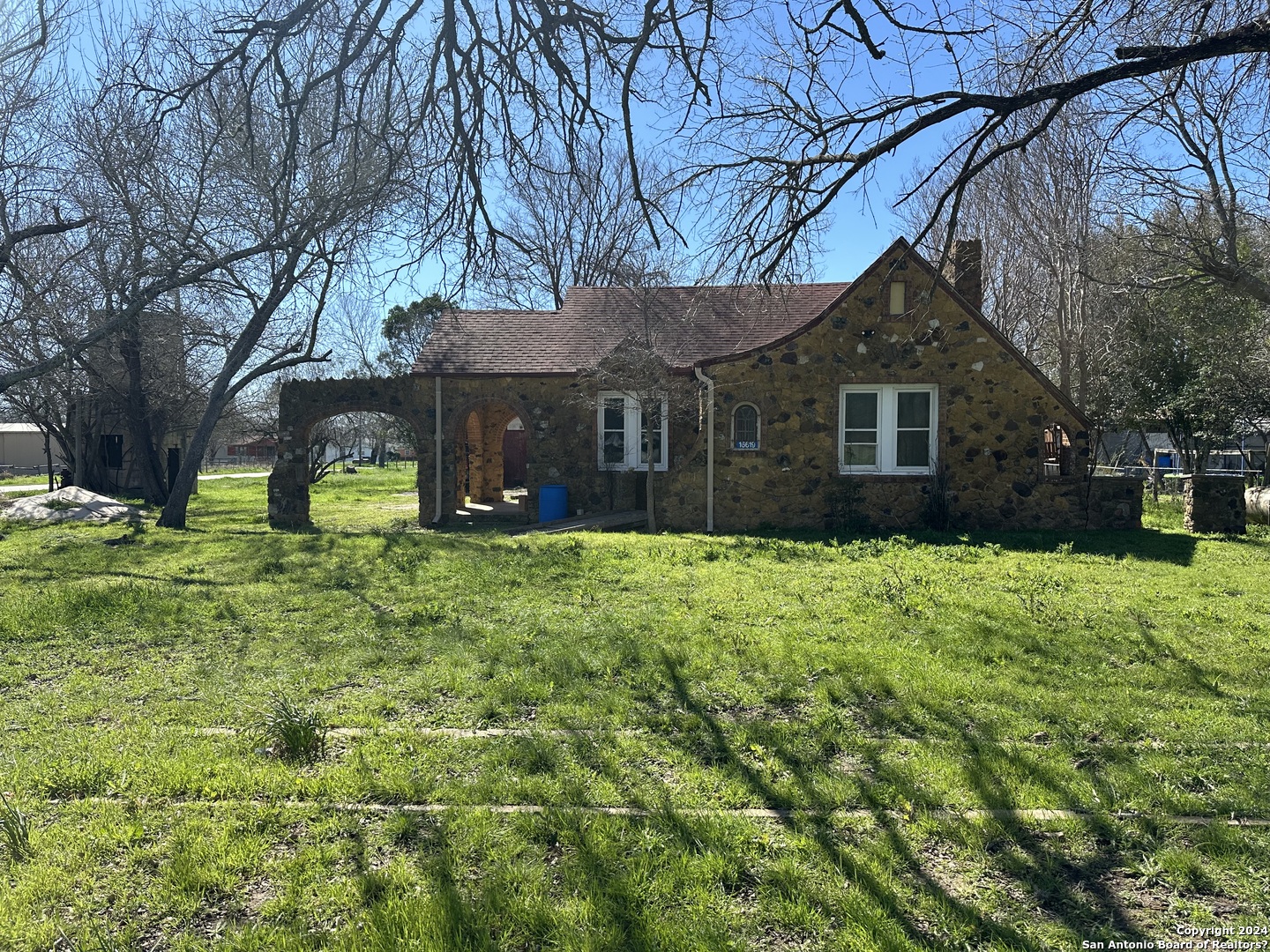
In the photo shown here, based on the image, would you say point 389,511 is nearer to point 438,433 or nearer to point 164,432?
point 438,433

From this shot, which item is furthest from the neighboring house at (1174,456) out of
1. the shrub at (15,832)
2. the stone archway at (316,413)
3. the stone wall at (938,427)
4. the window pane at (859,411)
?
the shrub at (15,832)

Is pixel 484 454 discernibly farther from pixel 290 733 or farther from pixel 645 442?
pixel 290 733

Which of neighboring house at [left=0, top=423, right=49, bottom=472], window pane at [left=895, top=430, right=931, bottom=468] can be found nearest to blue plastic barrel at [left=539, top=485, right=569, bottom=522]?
window pane at [left=895, top=430, right=931, bottom=468]

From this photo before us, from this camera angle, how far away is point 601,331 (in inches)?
778

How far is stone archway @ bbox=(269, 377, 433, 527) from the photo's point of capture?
18.7m

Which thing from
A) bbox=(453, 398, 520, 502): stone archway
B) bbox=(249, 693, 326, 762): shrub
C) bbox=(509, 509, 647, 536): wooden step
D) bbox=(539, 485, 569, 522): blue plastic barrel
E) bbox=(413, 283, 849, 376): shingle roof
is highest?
bbox=(413, 283, 849, 376): shingle roof

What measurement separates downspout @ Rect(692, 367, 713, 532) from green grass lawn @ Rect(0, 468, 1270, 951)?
6004mm

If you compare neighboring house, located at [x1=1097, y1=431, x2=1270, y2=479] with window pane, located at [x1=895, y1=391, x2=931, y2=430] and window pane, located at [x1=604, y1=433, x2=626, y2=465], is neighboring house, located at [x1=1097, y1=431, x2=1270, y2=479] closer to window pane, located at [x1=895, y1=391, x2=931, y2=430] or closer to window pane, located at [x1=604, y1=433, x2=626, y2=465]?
window pane, located at [x1=895, y1=391, x2=931, y2=430]

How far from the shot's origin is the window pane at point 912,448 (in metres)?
14.6

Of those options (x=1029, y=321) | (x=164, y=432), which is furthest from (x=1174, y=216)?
(x=164, y=432)

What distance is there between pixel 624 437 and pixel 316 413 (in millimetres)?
7381

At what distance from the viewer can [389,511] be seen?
73.2 ft

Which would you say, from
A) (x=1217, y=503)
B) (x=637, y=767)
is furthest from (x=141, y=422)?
(x=1217, y=503)

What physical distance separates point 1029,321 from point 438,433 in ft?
60.9
